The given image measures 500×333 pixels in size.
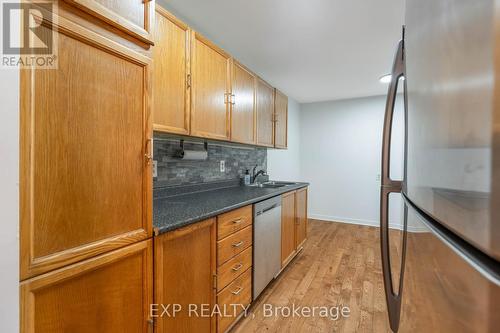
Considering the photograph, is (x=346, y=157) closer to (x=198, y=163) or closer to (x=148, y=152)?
(x=198, y=163)

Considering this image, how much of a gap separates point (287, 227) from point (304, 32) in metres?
1.98

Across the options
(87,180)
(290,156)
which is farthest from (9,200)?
(290,156)

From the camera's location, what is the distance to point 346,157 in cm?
457

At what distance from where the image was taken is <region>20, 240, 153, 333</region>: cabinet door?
0.66 m

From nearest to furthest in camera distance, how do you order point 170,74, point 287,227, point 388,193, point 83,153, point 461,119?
point 461,119 < point 83,153 < point 388,193 < point 170,74 < point 287,227

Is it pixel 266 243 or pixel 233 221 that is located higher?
pixel 233 221

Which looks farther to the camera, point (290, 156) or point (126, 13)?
point (290, 156)

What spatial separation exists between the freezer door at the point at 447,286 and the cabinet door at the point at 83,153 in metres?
0.94

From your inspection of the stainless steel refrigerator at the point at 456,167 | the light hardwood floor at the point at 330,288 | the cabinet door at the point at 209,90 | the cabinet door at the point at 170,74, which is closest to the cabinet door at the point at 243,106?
the cabinet door at the point at 209,90

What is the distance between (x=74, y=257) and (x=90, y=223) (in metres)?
0.11

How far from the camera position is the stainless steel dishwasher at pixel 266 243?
1912 millimetres

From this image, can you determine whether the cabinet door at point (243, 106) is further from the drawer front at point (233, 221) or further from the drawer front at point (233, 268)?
the drawer front at point (233, 268)

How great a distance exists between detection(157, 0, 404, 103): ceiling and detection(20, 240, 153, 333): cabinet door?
6.04 feet

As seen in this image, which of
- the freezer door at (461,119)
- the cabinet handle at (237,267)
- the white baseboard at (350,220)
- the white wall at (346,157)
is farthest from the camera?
the white wall at (346,157)
